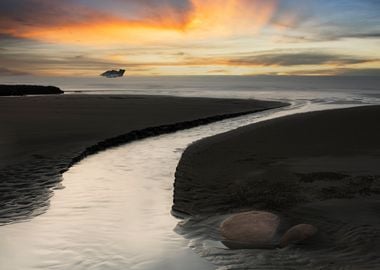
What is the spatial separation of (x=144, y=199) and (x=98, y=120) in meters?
17.7

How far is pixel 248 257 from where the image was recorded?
760 cm

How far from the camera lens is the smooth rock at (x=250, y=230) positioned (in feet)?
26.9

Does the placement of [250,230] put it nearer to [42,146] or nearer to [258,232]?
[258,232]

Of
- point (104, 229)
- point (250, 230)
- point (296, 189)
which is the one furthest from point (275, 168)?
point (104, 229)

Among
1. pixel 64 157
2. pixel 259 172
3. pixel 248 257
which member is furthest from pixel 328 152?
pixel 248 257

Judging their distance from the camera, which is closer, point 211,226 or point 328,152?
point 211,226

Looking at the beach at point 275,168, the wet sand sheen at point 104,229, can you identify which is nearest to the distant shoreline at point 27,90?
the beach at point 275,168

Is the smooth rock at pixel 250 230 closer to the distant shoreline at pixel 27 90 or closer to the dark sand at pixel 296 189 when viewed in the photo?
the dark sand at pixel 296 189

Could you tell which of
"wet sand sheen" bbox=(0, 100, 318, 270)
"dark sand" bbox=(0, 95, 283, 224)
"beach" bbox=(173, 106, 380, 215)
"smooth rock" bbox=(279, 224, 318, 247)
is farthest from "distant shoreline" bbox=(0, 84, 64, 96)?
"smooth rock" bbox=(279, 224, 318, 247)

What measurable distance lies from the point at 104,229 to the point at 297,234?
3385 millimetres

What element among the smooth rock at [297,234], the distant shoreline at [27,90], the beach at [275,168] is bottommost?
the smooth rock at [297,234]

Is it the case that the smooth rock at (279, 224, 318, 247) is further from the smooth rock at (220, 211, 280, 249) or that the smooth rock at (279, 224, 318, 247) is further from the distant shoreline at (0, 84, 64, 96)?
the distant shoreline at (0, 84, 64, 96)

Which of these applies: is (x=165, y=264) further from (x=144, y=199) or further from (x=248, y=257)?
(x=144, y=199)

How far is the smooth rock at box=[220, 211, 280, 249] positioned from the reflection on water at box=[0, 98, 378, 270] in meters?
0.78
